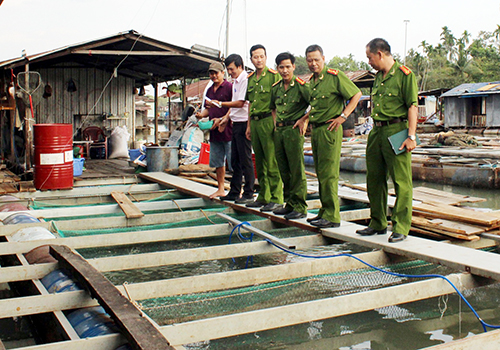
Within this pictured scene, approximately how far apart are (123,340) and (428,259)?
2.54 meters

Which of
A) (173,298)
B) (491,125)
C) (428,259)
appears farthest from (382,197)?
(491,125)

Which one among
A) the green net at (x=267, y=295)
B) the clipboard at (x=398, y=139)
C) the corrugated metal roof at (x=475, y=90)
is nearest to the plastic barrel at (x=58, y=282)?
the green net at (x=267, y=295)

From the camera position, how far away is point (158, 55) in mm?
10758

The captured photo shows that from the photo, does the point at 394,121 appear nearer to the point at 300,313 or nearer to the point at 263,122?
the point at 263,122

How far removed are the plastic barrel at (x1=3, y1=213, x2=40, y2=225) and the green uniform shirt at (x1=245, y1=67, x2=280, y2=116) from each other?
9.17 ft

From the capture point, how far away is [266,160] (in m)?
5.80

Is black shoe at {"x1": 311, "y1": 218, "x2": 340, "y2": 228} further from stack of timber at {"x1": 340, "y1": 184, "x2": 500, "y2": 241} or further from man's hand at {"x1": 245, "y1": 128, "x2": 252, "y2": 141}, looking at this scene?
man's hand at {"x1": 245, "y1": 128, "x2": 252, "y2": 141}

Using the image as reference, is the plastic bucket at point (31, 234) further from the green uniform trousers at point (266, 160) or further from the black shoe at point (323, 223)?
the black shoe at point (323, 223)

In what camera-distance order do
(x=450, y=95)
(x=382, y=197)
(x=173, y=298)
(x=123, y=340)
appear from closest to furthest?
(x=123, y=340), (x=173, y=298), (x=382, y=197), (x=450, y=95)

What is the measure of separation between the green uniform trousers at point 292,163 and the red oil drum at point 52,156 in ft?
12.5

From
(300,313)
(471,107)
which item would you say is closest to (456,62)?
(471,107)

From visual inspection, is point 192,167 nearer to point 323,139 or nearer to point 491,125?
point 323,139

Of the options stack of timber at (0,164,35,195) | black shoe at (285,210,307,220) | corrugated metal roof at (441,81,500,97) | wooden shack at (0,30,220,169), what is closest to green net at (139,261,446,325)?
black shoe at (285,210,307,220)

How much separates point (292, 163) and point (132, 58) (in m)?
7.84
